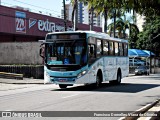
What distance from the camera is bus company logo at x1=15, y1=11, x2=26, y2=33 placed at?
45.3m

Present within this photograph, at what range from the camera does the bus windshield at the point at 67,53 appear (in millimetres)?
20502

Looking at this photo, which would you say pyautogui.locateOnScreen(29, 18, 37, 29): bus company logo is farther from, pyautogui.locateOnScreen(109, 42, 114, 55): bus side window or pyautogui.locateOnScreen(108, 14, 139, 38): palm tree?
pyautogui.locateOnScreen(109, 42, 114, 55): bus side window

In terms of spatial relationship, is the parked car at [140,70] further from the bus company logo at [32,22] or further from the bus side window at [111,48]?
the bus side window at [111,48]

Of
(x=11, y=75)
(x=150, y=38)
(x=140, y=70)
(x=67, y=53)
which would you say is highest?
(x=150, y=38)

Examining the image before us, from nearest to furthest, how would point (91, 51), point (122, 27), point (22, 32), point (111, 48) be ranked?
point (91, 51)
point (111, 48)
point (22, 32)
point (122, 27)

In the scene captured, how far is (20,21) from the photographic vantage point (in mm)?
45938

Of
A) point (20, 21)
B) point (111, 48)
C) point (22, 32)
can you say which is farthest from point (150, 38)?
point (111, 48)

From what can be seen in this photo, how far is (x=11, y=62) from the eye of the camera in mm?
Answer: 39375

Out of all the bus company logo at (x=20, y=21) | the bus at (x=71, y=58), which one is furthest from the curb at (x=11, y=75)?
the bus company logo at (x=20, y=21)

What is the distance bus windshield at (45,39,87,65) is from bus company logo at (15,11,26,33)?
2519 centimetres

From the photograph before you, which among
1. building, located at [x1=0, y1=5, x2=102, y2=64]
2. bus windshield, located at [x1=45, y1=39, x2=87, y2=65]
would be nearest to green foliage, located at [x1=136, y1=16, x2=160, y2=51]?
building, located at [x1=0, y1=5, x2=102, y2=64]

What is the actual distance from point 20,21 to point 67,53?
2664 centimetres

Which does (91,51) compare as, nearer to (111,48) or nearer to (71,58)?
(71,58)

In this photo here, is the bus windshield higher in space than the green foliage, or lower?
lower
